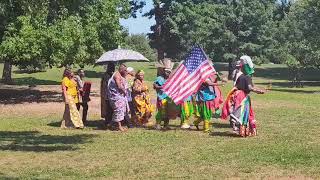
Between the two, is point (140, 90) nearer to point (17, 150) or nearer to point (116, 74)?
point (116, 74)

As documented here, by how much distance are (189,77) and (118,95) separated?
1.91m

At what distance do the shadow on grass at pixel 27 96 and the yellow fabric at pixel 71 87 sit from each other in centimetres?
886

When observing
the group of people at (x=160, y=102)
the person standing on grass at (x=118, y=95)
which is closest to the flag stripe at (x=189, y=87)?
the group of people at (x=160, y=102)

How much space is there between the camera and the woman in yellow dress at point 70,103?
1573cm

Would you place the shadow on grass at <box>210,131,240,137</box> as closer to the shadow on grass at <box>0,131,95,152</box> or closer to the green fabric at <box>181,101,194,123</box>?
the green fabric at <box>181,101,194,123</box>

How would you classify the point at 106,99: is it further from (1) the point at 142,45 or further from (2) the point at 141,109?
(1) the point at 142,45

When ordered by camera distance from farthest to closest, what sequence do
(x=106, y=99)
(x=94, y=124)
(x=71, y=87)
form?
1. (x=94, y=124)
2. (x=71, y=87)
3. (x=106, y=99)

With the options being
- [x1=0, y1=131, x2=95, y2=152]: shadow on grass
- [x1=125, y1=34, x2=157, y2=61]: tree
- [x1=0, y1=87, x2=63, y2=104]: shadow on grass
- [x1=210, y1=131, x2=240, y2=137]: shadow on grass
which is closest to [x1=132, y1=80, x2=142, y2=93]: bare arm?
[x1=0, y1=131, x2=95, y2=152]: shadow on grass

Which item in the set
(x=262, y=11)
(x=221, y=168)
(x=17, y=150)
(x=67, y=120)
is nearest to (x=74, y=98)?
(x=67, y=120)

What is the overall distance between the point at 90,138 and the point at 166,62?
3344mm

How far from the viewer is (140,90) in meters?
16.2

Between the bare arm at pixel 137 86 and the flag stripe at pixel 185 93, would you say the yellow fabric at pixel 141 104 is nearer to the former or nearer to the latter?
the bare arm at pixel 137 86

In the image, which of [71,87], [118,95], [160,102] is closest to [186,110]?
[160,102]

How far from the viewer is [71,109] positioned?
15.8 m
